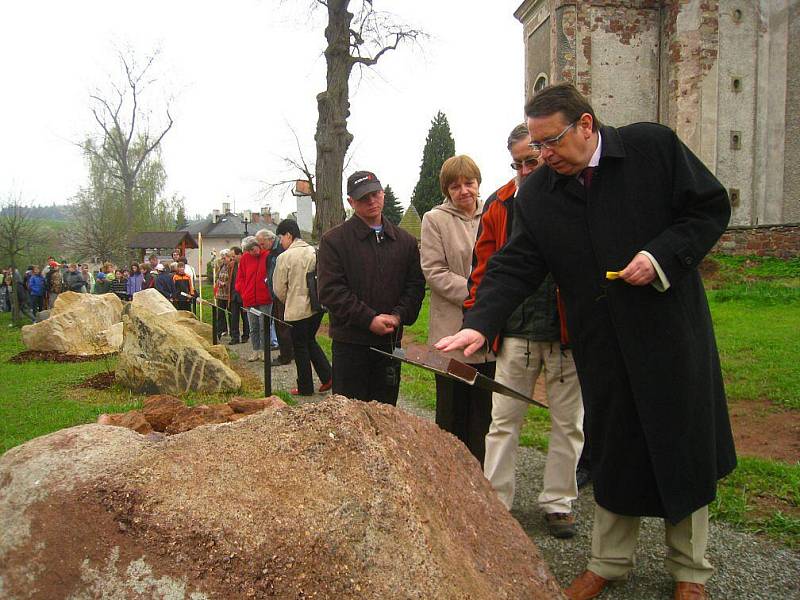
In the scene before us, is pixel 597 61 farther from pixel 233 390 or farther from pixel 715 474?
pixel 715 474

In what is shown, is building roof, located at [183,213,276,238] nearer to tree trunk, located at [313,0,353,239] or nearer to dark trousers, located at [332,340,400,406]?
tree trunk, located at [313,0,353,239]

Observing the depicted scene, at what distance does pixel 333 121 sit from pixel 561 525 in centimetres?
1197

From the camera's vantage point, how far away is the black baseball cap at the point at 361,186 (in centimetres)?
413

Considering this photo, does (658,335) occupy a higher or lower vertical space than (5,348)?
higher

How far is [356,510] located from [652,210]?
1679mm

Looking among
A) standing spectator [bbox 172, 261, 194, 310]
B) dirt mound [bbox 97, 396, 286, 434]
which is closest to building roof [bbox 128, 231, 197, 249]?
standing spectator [bbox 172, 261, 194, 310]

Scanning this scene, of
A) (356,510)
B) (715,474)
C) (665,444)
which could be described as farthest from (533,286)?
(356,510)

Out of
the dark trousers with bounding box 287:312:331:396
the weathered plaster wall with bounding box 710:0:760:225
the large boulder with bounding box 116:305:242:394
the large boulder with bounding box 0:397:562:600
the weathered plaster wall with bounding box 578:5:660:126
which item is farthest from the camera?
the weathered plaster wall with bounding box 578:5:660:126

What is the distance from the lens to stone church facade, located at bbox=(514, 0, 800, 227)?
1950 cm

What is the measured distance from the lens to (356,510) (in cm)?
188

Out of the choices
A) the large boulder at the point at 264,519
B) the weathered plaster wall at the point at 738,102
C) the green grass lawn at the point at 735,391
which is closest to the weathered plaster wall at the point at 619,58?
the weathered plaster wall at the point at 738,102

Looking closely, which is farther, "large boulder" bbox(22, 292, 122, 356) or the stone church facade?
the stone church facade

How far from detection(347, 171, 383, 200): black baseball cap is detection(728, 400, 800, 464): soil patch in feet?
11.0

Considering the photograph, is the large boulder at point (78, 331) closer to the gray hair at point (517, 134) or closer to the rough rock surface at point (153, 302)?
the rough rock surface at point (153, 302)
